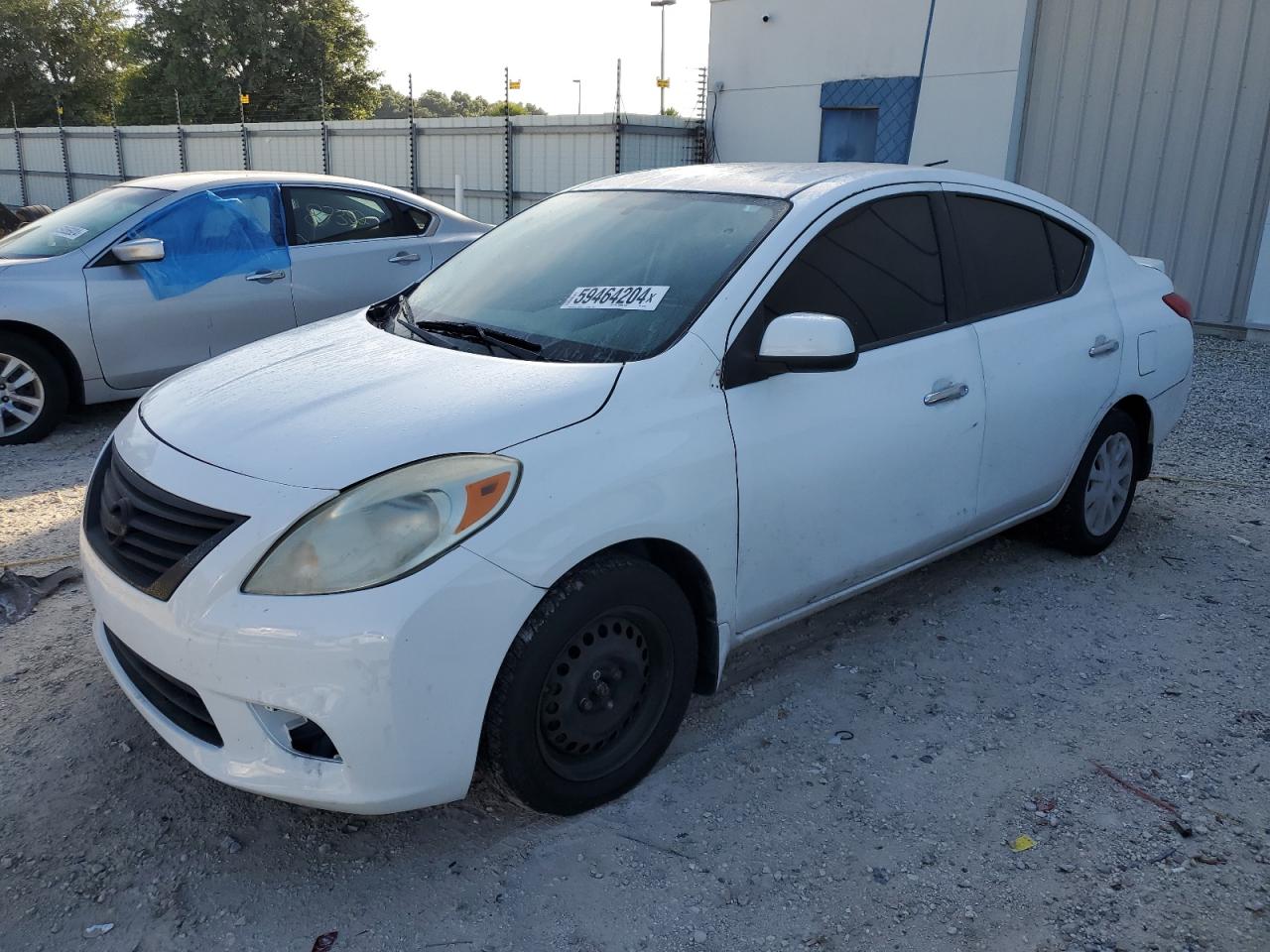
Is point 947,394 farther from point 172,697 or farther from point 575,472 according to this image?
point 172,697

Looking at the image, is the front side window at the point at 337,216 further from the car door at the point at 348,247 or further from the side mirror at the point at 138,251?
the side mirror at the point at 138,251

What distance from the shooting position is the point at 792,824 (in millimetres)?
2848

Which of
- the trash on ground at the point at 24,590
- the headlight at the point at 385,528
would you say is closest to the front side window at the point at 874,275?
the headlight at the point at 385,528

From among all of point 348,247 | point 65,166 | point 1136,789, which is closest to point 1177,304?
point 1136,789

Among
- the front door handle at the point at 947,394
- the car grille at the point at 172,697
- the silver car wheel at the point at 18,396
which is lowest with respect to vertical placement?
the silver car wheel at the point at 18,396

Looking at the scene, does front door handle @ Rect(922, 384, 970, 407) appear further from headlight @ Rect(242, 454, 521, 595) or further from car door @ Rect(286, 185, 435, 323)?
car door @ Rect(286, 185, 435, 323)

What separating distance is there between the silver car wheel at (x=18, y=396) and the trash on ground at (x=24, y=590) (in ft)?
7.30

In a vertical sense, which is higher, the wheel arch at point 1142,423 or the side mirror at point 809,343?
the side mirror at point 809,343

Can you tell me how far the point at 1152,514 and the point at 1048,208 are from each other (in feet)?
6.19

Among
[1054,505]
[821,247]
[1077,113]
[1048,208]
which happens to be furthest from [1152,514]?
[1077,113]

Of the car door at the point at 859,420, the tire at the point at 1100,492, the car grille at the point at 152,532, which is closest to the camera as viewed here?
the car grille at the point at 152,532

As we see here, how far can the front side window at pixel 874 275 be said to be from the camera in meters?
3.24

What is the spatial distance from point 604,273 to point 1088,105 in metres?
10.4

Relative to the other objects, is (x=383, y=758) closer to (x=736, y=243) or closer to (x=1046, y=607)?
(x=736, y=243)
